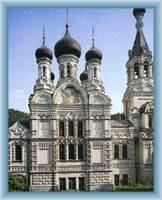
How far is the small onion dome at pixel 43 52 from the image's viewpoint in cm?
1302

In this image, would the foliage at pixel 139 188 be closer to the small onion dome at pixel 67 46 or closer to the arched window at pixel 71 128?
the arched window at pixel 71 128

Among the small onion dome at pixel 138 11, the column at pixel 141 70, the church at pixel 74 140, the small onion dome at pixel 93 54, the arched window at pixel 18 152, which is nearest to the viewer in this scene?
the small onion dome at pixel 138 11

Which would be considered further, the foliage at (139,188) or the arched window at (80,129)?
the arched window at (80,129)

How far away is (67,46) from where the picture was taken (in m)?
12.6

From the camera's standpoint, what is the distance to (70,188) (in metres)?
12.1

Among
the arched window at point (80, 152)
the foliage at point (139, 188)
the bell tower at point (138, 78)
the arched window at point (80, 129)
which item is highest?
the bell tower at point (138, 78)

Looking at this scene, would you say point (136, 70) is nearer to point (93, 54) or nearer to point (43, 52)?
point (93, 54)

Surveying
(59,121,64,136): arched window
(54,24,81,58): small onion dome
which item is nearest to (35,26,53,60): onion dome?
(54,24,81,58): small onion dome

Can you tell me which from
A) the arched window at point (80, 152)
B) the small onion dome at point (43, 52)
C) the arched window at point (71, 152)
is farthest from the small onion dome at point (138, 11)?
the arched window at point (71, 152)

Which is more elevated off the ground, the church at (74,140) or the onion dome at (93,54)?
the onion dome at (93,54)

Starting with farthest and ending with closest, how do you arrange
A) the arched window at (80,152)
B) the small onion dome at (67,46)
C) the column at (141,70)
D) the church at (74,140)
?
the column at (141,70) < the small onion dome at (67,46) < the arched window at (80,152) < the church at (74,140)

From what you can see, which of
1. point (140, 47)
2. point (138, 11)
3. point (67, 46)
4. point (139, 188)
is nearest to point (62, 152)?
point (139, 188)

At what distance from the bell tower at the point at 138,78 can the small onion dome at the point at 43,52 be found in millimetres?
3238
